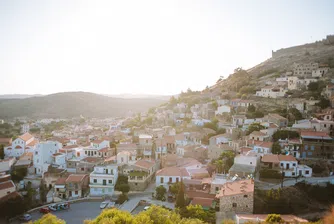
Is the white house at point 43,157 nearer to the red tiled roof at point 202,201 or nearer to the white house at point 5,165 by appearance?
the white house at point 5,165

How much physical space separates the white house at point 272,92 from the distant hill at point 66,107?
70838 millimetres

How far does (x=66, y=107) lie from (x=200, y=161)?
299 ft

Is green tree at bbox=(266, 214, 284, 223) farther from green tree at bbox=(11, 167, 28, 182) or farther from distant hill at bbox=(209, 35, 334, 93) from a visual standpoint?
distant hill at bbox=(209, 35, 334, 93)

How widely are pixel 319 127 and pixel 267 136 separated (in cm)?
654

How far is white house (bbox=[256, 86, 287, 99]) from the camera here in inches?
1878

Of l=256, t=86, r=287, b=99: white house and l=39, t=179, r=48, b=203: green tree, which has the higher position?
l=256, t=86, r=287, b=99: white house

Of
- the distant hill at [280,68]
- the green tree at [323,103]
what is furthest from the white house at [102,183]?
the distant hill at [280,68]

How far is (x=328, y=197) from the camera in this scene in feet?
74.0

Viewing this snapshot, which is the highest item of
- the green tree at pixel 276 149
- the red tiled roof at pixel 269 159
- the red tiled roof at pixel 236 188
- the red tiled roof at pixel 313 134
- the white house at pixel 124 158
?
the red tiled roof at pixel 313 134

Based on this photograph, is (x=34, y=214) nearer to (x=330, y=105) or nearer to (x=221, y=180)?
(x=221, y=180)

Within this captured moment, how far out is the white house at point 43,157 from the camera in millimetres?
30891

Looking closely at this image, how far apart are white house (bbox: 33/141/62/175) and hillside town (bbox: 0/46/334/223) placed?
0.38 feet

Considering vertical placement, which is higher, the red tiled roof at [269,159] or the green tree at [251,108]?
the green tree at [251,108]

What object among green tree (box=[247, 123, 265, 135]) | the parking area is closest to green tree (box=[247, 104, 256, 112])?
green tree (box=[247, 123, 265, 135])
